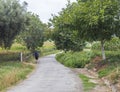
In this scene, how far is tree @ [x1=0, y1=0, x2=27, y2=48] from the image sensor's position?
3819cm

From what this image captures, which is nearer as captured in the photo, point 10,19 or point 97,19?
point 97,19

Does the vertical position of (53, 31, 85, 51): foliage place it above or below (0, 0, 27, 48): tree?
below

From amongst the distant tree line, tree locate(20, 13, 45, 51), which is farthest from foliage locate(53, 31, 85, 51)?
the distant tree line

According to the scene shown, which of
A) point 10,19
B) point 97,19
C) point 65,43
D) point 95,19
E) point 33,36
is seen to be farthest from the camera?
point 33,36

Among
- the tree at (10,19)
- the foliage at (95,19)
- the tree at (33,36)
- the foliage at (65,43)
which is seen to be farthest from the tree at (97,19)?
the tree at (33,36)

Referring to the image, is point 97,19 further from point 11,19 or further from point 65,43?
point 65,43

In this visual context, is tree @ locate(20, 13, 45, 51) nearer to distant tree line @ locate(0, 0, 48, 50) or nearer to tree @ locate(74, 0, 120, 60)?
distant tree line @ locate(0, 0, 48, 50)

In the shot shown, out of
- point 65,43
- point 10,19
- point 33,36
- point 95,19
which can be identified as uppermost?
point 10,19

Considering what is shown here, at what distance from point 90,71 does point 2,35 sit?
38.8 feet

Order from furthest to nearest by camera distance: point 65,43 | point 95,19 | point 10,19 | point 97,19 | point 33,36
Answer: point 33,36, point 65,43, point 10,19, point 97,19, point 95,19

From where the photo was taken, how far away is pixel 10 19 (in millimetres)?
38625

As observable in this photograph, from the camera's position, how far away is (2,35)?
39.3 m

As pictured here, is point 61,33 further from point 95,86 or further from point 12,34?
point 95,86

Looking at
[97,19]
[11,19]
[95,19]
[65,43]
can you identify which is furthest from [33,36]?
[95,19]
